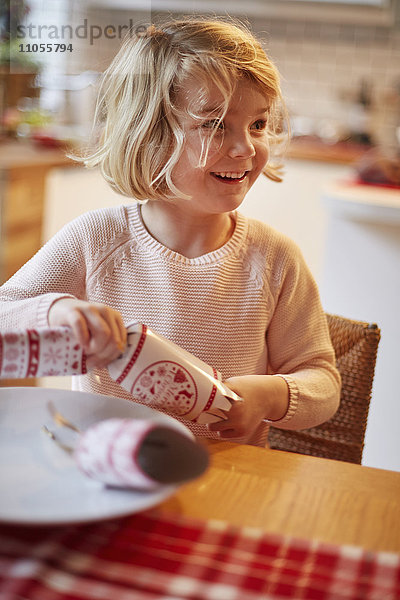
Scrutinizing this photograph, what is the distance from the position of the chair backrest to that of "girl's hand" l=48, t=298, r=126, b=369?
51 centimetres

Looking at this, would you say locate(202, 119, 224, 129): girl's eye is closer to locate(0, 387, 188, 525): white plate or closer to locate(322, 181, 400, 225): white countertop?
locate(0, 387, 188, 525): white plate

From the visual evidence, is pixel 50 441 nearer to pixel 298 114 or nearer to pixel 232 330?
pixel 232 330

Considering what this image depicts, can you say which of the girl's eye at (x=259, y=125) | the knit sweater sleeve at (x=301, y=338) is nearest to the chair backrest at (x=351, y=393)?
the knit sweater sleeve at (x=301, y=338)

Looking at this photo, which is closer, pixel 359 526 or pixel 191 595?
pixel 191 595

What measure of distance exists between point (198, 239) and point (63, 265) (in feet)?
0.68

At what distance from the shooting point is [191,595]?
1.67 ft


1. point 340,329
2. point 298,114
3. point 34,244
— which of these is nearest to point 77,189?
point 34,244

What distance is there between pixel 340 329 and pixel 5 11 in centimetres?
220

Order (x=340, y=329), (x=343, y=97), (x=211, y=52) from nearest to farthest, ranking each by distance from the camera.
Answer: (x=211, y=52) < (x=340, y=329) < (x=343, y=97)

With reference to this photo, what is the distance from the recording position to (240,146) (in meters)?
0.98

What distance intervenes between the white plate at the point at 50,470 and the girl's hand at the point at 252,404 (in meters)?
0.13

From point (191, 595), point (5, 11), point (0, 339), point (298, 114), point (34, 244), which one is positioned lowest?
point (34, 244)

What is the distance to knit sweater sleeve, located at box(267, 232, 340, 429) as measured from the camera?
3.32 feet

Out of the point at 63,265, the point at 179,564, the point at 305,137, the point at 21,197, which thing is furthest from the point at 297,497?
the point at 305,137
